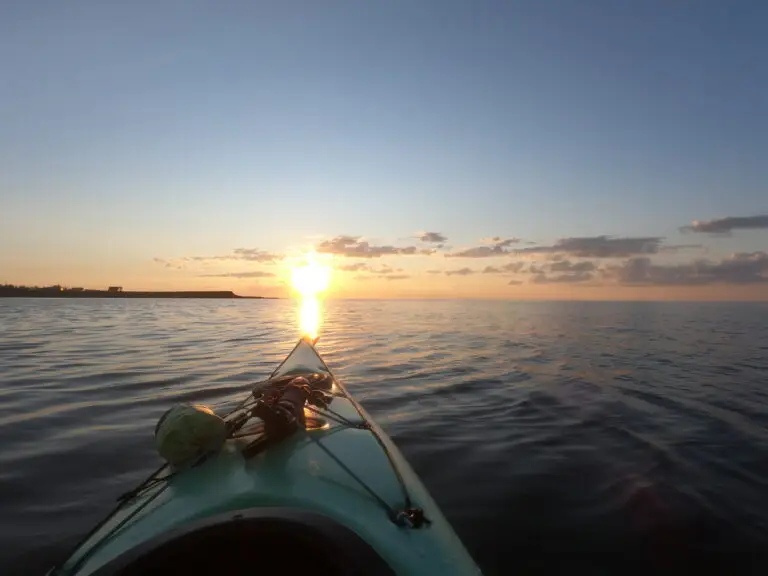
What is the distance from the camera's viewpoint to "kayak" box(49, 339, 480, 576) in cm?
322

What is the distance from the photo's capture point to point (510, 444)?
8.53m

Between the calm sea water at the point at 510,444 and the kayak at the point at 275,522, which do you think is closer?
the kayak at the point at 275,522

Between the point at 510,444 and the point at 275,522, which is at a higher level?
the point at 275,522

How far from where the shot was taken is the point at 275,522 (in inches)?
131

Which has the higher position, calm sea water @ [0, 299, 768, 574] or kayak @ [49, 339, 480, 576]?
kayak @ [49, 339, 480, 576]

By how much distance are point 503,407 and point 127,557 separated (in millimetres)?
9415

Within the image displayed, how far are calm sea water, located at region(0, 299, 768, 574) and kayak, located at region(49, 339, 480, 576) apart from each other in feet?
5.70

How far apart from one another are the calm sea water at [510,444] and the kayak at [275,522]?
1.74m

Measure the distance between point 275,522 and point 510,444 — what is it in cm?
623

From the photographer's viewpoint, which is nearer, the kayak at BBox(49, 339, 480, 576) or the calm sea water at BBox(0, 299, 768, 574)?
the kayak at BBox(49, 339, 480, 576)

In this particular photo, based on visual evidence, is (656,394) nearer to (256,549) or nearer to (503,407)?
(503,407)

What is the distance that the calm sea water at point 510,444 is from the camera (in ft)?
17.5

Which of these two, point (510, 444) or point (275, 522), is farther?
point (510, 444)

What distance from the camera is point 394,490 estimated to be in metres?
4.23
